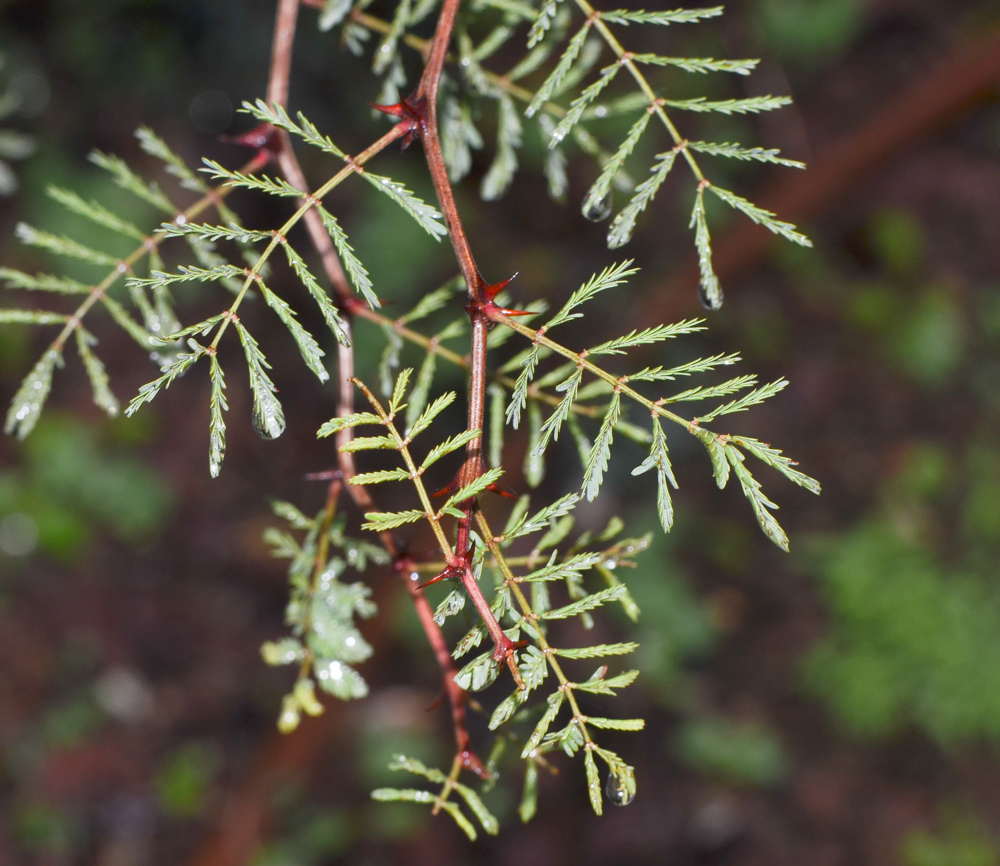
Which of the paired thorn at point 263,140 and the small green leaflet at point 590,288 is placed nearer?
the small green leaflet at point 590,288

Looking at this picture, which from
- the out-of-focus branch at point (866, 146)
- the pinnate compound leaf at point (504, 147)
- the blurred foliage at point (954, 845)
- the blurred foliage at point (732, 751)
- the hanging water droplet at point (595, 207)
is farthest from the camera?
the out-of-focus branch at point (866, 146)

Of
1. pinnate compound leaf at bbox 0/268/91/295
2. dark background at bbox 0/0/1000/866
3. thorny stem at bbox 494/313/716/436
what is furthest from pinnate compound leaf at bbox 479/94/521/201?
dark background at bbox 0/0/1000/866

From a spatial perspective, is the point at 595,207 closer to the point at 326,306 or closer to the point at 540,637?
the point at 326,306

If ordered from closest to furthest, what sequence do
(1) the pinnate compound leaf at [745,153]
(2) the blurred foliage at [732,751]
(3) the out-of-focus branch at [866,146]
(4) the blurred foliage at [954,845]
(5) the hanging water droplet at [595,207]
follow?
1. (1) the pinnate compound leaf at [745,153]
2. (5) the hanging water droplet at [595,207]
3. (4) the blurred foliage at [954,845]
4. (2) the blurred foliage at [732,751]
5. (3) the out-of-focus branch at [866,146]

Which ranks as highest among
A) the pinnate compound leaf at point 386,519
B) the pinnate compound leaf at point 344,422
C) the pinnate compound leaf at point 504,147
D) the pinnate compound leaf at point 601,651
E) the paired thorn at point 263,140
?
the paired thorn at point 263,140

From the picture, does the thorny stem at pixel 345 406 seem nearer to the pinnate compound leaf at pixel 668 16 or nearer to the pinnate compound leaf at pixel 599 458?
the pinnate compound leaf at pixel 599 458

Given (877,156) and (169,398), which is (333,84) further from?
(877,156)

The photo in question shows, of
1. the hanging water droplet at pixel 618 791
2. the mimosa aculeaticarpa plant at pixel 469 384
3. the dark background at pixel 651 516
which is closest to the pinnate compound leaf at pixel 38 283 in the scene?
the mimosa aculeaticarpa plant at pixel 469 384
